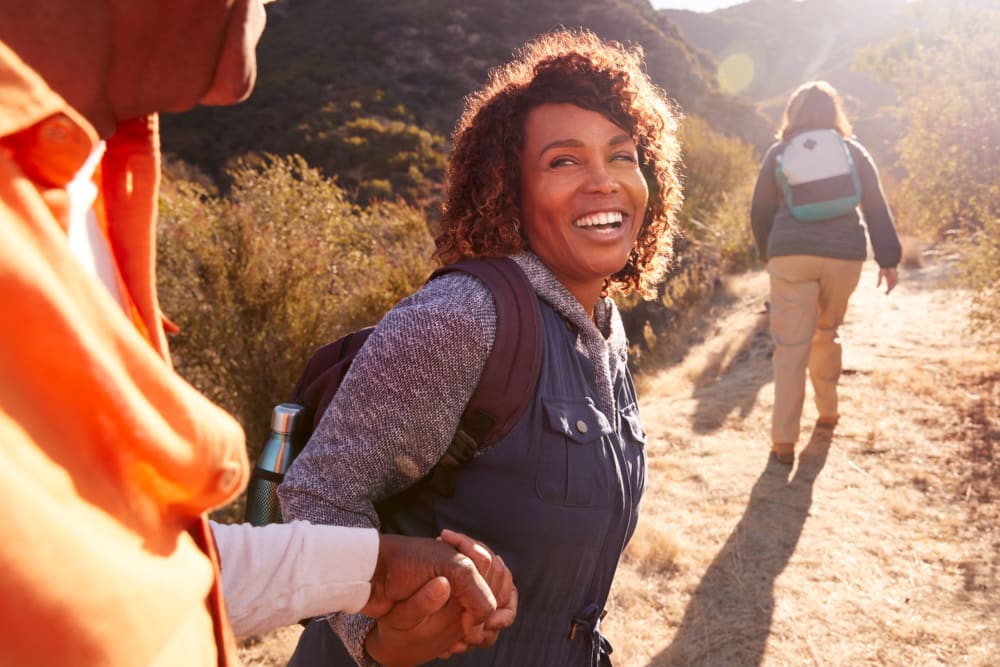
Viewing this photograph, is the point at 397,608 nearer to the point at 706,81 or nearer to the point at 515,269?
the point at 515,269

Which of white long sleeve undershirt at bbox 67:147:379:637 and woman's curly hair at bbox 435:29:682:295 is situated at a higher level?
woman's curly hair at bbox 435:29:682:295

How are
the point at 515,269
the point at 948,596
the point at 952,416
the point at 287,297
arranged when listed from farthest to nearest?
1. the point at 287,297
2. the point at 952,416
3. the point at 948,596
4. the point at 515,269

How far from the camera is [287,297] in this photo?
5598mm

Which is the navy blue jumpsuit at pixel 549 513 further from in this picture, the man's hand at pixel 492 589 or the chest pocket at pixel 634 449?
the man's hand at pixel 492 589

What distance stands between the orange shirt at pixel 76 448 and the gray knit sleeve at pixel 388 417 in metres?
0.69

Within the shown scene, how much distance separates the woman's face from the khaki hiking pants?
2.97 m

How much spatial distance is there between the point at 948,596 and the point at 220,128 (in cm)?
2499

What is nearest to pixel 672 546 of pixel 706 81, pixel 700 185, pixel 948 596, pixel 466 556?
pixel 948 596

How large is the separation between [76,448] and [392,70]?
32.2 m

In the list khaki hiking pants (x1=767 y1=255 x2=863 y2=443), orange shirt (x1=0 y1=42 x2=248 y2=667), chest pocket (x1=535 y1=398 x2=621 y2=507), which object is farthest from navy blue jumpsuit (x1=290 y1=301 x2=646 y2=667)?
khaki hiking pants (x1=767 y1=255 x2=863 y2=443)

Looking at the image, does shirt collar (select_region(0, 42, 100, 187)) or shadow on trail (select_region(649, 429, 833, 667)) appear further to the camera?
shadow on trail (select_region(649, 429, 833, 667))

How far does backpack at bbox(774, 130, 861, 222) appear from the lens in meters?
4.28

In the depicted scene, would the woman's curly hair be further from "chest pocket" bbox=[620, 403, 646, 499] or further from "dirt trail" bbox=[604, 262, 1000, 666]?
"dirt trail" bbox=[604, 262, 1000, 666]

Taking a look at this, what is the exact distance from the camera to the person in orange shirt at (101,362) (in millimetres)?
501
